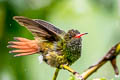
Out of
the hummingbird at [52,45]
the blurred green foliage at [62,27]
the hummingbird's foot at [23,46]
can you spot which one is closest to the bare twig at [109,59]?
the hummingbird at [52,45]

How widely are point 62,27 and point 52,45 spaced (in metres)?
1.06

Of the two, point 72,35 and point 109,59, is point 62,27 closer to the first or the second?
point 72,35

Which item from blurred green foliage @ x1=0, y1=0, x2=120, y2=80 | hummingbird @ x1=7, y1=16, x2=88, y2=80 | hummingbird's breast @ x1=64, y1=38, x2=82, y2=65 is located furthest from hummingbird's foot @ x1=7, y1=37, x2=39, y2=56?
blurred green foliage @ x1=0, y1=0, x2=120, y2=80

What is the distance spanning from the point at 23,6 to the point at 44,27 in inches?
52.6

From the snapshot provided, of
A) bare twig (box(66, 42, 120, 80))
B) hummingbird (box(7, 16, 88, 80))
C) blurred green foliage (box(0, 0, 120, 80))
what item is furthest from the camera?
blurred green foliage (box(0, 0, 120, 80))

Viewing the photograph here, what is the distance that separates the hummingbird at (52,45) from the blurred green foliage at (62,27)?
2.67 feet

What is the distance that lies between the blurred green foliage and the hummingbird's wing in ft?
2.80

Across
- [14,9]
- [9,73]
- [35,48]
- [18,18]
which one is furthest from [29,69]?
[18,18]

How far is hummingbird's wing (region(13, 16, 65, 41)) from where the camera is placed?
3.87ft

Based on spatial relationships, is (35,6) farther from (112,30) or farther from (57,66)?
(57,66)

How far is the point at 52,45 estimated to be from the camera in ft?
4.43

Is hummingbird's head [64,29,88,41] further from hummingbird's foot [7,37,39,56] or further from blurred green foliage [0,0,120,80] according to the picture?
blurred green foliage [0,0,120,80]

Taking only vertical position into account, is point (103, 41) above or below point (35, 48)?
below

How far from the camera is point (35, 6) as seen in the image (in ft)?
8.63
